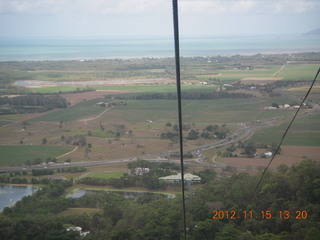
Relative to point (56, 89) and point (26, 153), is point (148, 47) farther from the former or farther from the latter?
point (26, 153)

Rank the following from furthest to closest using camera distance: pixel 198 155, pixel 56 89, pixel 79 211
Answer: pixel 56 89, pixel 198 155, pixel 79 211

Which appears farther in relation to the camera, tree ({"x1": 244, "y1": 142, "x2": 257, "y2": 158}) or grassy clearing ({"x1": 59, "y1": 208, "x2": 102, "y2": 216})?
tree ({"x1": 244, "y1": 142, "x2": 257, "y2": 158})

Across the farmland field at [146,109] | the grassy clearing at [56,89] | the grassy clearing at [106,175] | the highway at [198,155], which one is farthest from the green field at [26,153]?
the grassy clearing at [56,89]

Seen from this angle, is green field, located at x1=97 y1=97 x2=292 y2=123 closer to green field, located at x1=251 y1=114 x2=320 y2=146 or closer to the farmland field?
the farmland field

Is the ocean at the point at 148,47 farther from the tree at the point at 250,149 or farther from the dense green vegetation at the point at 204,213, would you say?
the dense green vegetation at the point at 204,213
